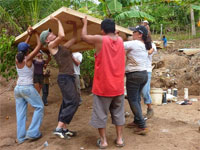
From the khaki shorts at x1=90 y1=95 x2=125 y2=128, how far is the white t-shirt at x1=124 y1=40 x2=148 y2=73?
0.70 m

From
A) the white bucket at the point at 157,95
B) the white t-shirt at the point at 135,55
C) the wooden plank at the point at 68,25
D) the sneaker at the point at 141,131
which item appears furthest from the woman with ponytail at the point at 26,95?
the white bucket at the point at 157,95

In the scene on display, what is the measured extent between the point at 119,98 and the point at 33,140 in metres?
1.72

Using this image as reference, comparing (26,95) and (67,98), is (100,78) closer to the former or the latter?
(67,98)

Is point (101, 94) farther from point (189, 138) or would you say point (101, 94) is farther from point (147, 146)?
point (189, 138)

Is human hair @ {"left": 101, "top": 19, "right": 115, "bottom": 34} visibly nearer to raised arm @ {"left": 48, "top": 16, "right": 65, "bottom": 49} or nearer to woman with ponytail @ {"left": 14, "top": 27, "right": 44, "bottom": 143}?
raised arm @ {"left": 48, "top": 16, "right": 65, "bottom": 49}

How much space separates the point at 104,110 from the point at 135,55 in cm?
117

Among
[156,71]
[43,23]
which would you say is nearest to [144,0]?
[156,71]

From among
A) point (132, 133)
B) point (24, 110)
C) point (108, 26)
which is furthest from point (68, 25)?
point (132, 133)

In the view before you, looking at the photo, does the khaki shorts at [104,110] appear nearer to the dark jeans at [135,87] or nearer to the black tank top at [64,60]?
the dark jeans at [135,87]

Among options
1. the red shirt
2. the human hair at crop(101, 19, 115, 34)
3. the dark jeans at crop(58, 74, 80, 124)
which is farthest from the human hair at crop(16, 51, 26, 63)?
the human hair at crop(101, 19, 115, 34)

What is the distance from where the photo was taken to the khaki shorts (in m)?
3.17

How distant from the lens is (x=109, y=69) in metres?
3.09

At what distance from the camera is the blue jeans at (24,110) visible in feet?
12.2

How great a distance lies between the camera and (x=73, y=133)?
3770 mm
